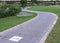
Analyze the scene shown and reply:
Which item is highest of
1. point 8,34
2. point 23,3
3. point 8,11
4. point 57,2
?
point 8,34

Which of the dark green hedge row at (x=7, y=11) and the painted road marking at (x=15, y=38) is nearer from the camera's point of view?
the painted road marking at (x=15, y=38)

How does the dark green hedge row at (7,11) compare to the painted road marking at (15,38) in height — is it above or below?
below

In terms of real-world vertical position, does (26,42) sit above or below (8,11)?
above

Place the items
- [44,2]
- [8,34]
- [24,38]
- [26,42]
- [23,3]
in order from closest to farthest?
[26,42] < [24,38] < [8,34] < [23,3] < [44,2]

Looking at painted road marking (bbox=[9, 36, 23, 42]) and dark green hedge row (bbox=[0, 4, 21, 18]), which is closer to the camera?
painted road marking (bbox=[9, 36, 23, 42])

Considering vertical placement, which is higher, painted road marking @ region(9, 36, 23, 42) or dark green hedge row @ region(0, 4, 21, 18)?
painted road marking @ region(9, 36, 23, 42)

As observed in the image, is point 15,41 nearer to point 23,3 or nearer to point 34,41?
point 34,41

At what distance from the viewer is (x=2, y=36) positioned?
10.9 m

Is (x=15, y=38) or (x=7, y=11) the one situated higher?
(x=15, y=38)

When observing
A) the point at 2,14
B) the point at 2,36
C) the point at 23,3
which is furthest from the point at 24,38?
the point at 23,3

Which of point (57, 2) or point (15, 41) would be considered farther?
point (57, 2)

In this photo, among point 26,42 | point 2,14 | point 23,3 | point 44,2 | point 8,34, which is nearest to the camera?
point 26,42

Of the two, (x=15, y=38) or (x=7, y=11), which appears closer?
(x=15, y=38)

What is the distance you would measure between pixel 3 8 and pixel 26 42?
15.0 metres
